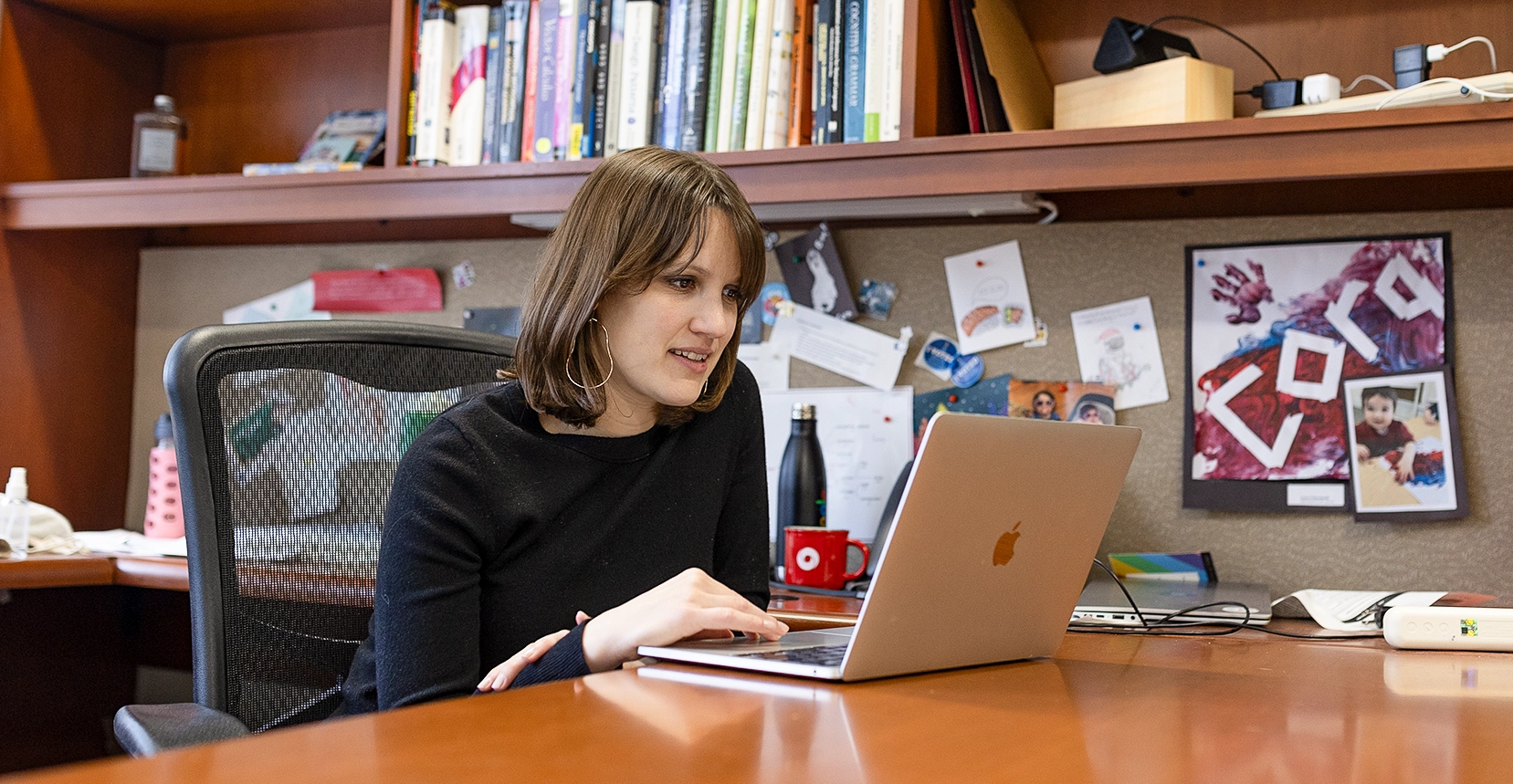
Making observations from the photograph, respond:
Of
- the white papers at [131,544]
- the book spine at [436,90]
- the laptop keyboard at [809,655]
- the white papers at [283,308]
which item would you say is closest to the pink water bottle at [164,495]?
the white papers at [131,544]

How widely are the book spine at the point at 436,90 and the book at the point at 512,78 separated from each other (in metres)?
0.07

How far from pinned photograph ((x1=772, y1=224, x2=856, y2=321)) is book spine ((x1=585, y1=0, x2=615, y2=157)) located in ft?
1.00

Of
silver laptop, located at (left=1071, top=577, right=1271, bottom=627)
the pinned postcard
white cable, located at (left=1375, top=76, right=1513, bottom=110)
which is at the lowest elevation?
silver laptop, located at (left=1071, top=577, right=1271, bottom=627)

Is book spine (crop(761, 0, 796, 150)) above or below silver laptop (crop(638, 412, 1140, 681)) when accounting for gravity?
above

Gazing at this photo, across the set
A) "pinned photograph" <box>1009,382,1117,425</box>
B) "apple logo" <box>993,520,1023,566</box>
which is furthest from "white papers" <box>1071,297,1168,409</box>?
"apple logo" <box>993,520,1023,566</box>

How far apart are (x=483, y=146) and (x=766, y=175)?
0.41 meters

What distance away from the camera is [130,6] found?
1.95m

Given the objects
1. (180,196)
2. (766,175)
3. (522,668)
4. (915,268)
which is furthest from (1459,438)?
(180,196)

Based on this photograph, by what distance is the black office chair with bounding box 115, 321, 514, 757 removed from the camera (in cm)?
104

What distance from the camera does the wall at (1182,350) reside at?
4.81 ft

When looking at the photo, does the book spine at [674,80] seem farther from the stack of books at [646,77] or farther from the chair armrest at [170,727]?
the chair armrest at [170,727]

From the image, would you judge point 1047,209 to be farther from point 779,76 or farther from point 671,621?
point 671,621

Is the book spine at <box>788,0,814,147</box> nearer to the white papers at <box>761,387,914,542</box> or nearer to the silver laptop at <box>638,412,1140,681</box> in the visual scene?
the white papers at <box>761,387,914,542</box>

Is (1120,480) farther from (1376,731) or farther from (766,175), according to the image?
(766,175)
